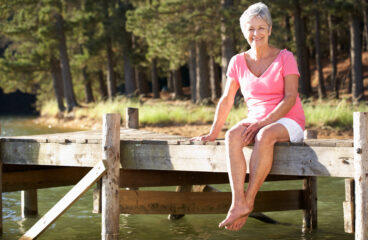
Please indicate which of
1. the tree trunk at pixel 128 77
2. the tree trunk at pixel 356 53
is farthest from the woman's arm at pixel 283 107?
the tree trunk at pixel 128 77

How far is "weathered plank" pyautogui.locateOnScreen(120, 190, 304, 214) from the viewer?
7.11 m

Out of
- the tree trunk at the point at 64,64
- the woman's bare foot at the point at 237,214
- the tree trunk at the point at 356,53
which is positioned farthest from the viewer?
the tree trunk at the point at 64,64

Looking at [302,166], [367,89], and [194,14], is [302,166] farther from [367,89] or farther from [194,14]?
[367,89]

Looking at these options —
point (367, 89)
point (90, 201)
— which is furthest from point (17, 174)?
point (367, 89)

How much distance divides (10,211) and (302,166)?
5.80m

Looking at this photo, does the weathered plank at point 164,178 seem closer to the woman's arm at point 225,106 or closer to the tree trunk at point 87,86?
the woman's arm at point 225,106

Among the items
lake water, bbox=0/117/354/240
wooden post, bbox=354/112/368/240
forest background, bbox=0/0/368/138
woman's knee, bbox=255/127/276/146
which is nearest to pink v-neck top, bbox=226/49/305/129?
woman's knee, bbox=255/127/276/146

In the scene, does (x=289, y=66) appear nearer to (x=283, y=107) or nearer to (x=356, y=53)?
(x=283, y=107)

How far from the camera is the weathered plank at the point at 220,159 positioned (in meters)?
5.56

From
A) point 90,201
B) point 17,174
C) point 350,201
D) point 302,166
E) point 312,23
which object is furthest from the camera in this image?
point 312,23

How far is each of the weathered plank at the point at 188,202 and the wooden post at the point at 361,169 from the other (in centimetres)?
227

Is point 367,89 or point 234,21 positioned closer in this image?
point 234,21

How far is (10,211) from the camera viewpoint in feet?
32.8

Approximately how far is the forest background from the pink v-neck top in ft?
39.6
